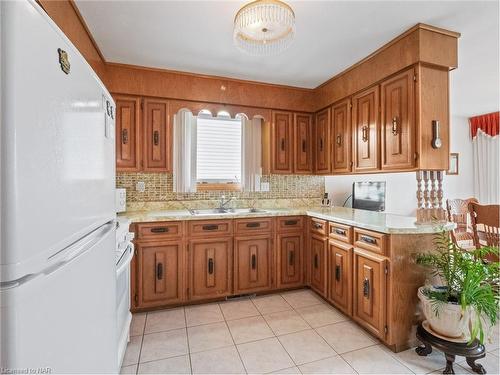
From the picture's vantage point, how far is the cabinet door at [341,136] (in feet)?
9.27

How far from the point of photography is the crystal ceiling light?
1557 millimetres

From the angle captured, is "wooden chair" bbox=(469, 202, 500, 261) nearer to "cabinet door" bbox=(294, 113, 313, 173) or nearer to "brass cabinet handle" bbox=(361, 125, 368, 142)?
"brass cabinet handle" bbox=(361, 125, 368, 142)

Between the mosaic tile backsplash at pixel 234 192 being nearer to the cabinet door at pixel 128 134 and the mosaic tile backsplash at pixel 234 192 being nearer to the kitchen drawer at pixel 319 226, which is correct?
the cabinet door at pixel 128 134

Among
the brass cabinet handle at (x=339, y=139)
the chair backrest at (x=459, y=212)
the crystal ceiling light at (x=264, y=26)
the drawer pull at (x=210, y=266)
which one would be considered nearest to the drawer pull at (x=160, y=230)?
the drawer pull at (x=210, y=266)

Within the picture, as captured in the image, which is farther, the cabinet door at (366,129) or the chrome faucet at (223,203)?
the chrome faucet at (223,203)

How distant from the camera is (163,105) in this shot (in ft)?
9.21

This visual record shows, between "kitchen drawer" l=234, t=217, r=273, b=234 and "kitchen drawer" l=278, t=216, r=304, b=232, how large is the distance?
0.12 m

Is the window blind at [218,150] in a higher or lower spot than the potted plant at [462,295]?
higher

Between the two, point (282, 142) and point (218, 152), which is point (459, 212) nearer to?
point (282, 142)

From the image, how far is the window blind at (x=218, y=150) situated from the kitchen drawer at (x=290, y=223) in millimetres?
825

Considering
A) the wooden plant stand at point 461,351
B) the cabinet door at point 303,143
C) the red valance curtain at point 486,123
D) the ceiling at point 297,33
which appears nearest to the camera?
the wooden plant stand at point 461,351

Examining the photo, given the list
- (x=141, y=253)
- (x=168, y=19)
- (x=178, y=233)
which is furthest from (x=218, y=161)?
(x=168, y=19)

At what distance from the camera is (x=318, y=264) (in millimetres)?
2768

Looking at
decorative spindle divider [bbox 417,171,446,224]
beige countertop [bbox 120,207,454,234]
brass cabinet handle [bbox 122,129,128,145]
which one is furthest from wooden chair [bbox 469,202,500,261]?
brass cabinet handle [bbox 122,129,128,145]
